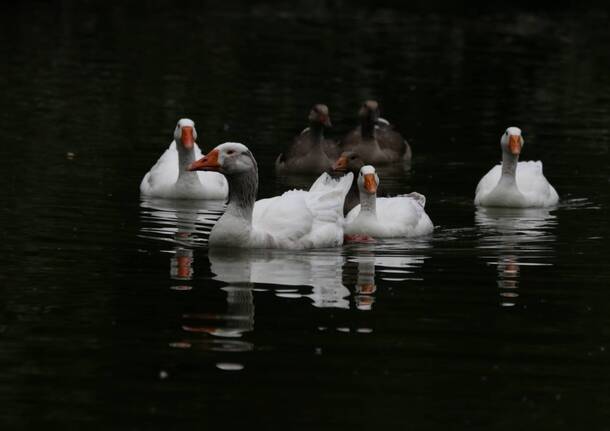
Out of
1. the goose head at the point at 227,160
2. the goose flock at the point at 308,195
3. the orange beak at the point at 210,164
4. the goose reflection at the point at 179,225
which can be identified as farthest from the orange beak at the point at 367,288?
the orange beak at the point at 210,164

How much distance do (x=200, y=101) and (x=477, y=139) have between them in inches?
240

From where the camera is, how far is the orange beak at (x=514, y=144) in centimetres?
2033

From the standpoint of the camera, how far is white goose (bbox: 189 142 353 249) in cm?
1575

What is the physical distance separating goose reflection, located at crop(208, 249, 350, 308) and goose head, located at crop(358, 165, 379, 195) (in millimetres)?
1255

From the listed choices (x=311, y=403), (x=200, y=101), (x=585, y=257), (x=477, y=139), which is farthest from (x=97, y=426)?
(x=200, y=101)

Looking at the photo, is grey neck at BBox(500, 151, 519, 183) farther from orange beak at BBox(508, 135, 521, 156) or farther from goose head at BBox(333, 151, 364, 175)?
goose head at BBox(333, 151, 364, 175)

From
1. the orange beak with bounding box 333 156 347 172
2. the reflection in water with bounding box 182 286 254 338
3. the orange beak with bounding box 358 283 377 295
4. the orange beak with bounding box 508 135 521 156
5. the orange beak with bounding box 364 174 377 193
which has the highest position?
the orange beak with bounding box 508 135 521 156

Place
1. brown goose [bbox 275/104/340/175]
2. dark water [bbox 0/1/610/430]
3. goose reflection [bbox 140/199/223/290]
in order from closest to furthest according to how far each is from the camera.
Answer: dark water [bbox 0/1/610/430]
goose reflection [bbox 140/199/223/290]
brown goose [bbox 275/104/340/175]

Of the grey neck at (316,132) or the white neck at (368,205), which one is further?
the grey neck at (316,132)

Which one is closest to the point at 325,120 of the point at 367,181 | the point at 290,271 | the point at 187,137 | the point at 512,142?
the point at 187,137

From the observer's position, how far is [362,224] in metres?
17.0

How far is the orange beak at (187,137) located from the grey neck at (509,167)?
13.4 feet

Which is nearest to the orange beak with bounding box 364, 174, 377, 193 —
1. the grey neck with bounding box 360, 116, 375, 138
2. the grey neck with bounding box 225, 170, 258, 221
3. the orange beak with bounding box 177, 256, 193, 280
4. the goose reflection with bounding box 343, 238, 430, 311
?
the goose reflection with bounding box 343, 238, 430, 311

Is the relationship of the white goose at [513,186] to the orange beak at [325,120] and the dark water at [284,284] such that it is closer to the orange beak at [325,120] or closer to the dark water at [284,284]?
the dark water at [284,284]
